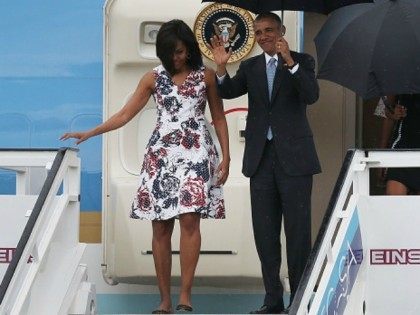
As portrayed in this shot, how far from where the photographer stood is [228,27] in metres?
7.35

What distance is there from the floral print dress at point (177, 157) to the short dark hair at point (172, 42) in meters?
0.08

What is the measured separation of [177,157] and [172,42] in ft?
1.81

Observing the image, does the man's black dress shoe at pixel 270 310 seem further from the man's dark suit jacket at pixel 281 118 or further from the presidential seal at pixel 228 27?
the presidential seal at pixel 228 27

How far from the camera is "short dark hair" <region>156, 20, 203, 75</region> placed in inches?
251

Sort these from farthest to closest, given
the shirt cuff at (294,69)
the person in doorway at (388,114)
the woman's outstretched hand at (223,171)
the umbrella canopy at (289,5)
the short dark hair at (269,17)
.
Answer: the person in doorway at (388,114) → the umbrella canopy at (289,5) → the woman's outstretched hand at (223,171) → the short dark hair at (269,17) → the shirt cuff at (294,69)

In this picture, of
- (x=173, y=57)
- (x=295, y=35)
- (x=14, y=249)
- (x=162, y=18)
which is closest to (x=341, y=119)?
(x=295, y=35)

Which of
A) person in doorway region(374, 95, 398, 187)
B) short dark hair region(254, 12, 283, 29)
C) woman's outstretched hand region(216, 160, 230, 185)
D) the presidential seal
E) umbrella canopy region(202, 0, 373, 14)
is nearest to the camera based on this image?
short dark hair region(254, 12, 283, 29)

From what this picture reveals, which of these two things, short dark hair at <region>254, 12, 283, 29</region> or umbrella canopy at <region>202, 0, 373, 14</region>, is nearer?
short dark hair at <region>254, 12, 283, 29</region>

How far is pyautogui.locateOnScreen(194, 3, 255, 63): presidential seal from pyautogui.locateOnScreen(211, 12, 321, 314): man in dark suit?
86 centimetres

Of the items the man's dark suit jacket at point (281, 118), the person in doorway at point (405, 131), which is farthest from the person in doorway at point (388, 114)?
the man's dark suit jacket at point (281, 118)

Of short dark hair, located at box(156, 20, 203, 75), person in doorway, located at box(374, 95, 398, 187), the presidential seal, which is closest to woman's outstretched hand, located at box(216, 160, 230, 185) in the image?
short dark hair, located at box(156, 20, 203, 75)

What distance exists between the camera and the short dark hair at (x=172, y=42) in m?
6.37

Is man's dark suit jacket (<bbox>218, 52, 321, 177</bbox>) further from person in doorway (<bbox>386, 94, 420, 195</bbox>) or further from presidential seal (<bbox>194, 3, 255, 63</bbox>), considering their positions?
presidential seal (<bbox>194, 3, 255, 63</bbox>)

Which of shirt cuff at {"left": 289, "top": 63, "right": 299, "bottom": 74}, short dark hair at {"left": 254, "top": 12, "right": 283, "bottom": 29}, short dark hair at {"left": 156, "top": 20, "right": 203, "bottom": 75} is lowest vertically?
shirt cuff at {"left": 289, "top": 63, "right": 299, "bottom": 74}
